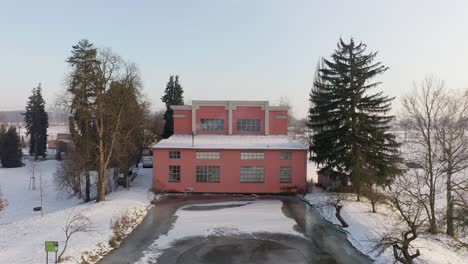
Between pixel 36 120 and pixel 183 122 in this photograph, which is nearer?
pixel 183 122

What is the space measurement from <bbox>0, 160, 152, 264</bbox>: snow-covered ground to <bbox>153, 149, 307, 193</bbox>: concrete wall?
248cm

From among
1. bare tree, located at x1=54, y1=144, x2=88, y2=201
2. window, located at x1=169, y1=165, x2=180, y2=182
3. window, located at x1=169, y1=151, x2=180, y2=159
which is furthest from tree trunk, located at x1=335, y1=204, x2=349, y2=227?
bare tree, located at x1=54, y1=144, x2=88, y2=201

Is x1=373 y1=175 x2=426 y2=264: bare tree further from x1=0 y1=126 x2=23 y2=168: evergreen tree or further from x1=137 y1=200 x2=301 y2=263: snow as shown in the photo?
x1=0 y1=126 x2=23 y2=168: evergreen tree

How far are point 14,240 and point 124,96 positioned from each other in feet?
39.0

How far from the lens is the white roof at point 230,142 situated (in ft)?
97.1

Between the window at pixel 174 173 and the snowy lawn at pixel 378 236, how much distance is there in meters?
12.6

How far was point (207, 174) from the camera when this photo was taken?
29609 millimetres

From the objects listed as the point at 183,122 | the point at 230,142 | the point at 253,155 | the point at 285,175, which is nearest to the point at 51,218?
the point at 230,142

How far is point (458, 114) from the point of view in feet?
61.7

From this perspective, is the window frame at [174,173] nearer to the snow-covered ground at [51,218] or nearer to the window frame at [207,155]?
the window frame at [207,155]

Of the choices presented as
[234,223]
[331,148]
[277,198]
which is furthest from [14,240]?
[331,148]

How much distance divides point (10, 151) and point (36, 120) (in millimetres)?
7101

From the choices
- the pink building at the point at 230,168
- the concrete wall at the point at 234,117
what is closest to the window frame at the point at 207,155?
the pink building at the point at 230,168

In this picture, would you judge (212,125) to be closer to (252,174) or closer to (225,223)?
(252,174)
